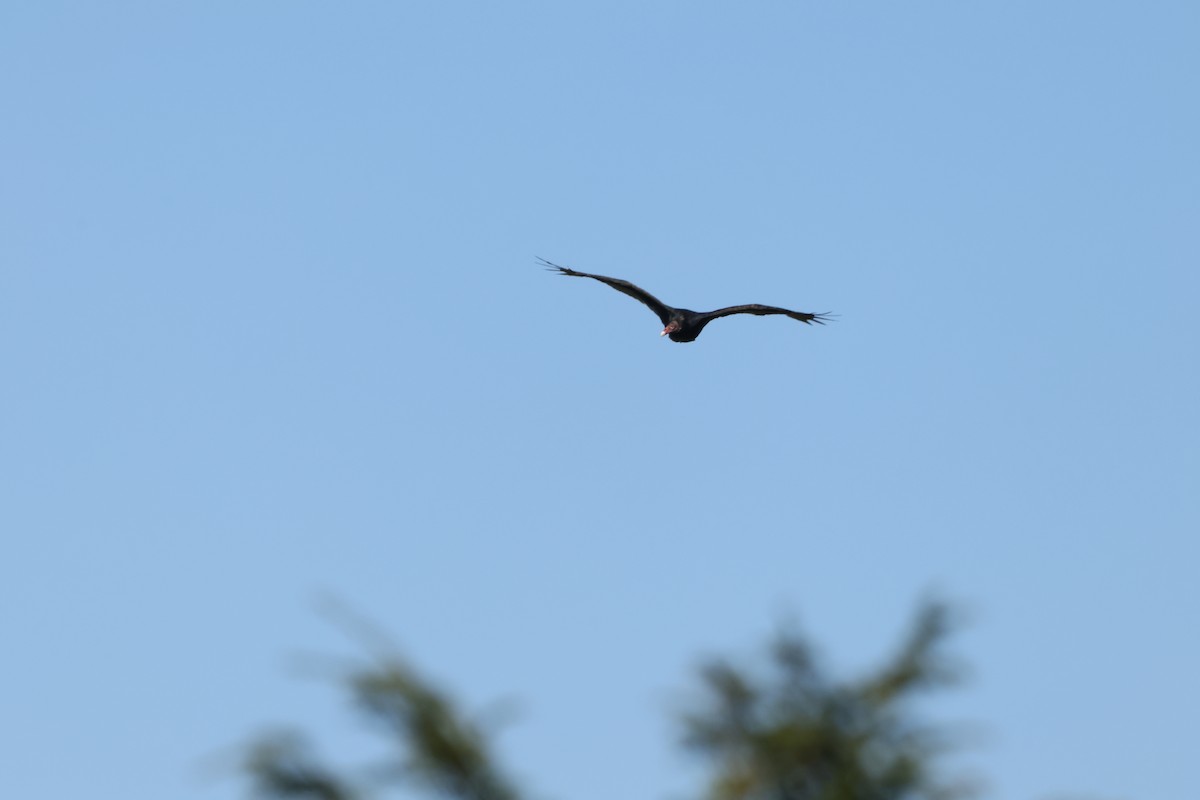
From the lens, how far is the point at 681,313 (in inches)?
1373

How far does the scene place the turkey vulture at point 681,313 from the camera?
34062 millimetres

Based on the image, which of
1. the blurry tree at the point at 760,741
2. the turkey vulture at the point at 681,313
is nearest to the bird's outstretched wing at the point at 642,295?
the turkey vulture at the point at 681,313

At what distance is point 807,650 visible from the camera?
8.12m

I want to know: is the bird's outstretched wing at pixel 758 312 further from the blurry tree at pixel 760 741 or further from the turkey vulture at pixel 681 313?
the blurry tree at pixel 760 741

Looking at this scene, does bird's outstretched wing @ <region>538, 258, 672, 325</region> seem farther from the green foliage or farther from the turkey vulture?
the green foliage

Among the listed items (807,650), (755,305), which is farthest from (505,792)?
(755,305)

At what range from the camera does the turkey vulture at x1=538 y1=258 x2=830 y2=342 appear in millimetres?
34062

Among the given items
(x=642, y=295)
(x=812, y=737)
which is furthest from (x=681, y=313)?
(x=812, y=737)

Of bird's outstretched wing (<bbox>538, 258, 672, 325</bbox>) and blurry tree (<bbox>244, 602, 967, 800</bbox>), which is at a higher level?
bird's outstretched wing (<bbox>538, 258, 672, 325</bbox>)

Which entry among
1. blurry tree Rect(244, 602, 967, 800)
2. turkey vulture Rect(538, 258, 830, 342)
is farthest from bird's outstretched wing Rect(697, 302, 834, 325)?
blurry tree Rect(244, 602, 967, 800)

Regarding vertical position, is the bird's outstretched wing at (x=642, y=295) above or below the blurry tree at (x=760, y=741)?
above

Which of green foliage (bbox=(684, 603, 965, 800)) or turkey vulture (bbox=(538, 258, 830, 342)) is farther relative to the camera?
turkey vulture (bbox=(538, 258, 830, 342))

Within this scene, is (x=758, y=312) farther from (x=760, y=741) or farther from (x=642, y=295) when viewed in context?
(x=760, y=741)

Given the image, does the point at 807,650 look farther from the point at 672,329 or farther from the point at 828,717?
the point at 672,329
